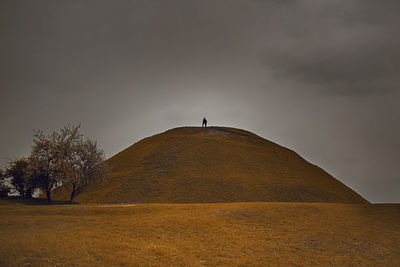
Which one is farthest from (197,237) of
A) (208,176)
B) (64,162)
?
(208,176)

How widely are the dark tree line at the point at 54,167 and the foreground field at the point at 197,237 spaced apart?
8.97 meters

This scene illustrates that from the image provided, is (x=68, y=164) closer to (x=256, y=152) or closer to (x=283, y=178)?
(x=283, y=178)

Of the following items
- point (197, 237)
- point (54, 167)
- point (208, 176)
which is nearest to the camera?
point (197, 237)

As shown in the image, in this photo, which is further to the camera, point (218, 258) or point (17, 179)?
point (17, 179)

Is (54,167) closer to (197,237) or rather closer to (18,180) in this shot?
(18,180)

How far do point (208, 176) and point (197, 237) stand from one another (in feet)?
Answer: 113

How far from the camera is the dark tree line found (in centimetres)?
3098

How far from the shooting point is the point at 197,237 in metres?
16.7

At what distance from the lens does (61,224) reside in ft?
59.0

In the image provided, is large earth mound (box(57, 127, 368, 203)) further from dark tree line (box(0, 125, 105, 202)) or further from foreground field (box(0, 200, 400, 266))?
foreground field (box(0, 200, 400, 266))

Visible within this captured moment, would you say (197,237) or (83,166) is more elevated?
(83,166)

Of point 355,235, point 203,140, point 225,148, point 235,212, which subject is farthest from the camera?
point 203,140

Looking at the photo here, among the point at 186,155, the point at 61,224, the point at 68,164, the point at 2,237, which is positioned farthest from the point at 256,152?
the point at 2,237

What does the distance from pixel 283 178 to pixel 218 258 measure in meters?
43.0
